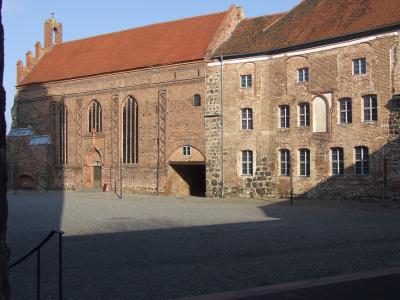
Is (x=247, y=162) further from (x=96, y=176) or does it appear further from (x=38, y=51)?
(x=38, y=51)

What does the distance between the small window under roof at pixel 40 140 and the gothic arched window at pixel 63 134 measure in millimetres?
1262

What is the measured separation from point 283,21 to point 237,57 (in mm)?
3709

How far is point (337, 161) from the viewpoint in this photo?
29688 millimetres

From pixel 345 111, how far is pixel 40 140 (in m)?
27.0

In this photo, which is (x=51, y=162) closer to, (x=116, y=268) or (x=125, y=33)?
(x=125, y=33)

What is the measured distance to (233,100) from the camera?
1344 inches

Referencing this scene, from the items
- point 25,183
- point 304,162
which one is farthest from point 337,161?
point 25,183

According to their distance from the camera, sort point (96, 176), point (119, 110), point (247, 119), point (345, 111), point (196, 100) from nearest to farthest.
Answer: point (345, 111) → point (247, 119) → point (196, 100) → point (119, 110) → point (96, 176)

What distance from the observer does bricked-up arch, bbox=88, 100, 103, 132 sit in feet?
138

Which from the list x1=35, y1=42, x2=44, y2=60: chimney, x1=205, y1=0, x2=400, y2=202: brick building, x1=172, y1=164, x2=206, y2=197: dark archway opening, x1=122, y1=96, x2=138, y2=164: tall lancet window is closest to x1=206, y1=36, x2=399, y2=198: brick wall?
x1=205, y1=0, x2=400, y2=202: brick building

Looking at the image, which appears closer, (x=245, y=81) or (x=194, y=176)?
(x=245, y=81)

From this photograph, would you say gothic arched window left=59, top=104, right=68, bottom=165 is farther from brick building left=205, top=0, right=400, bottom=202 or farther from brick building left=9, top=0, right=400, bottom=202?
brick building left=205, top=0, right=400, bottom=202

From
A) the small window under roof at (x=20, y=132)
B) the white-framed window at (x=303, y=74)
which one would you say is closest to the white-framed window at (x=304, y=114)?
the white-framed window at (x=303, y=74)

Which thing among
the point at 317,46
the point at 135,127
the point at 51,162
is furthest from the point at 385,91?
the point at 51,162
